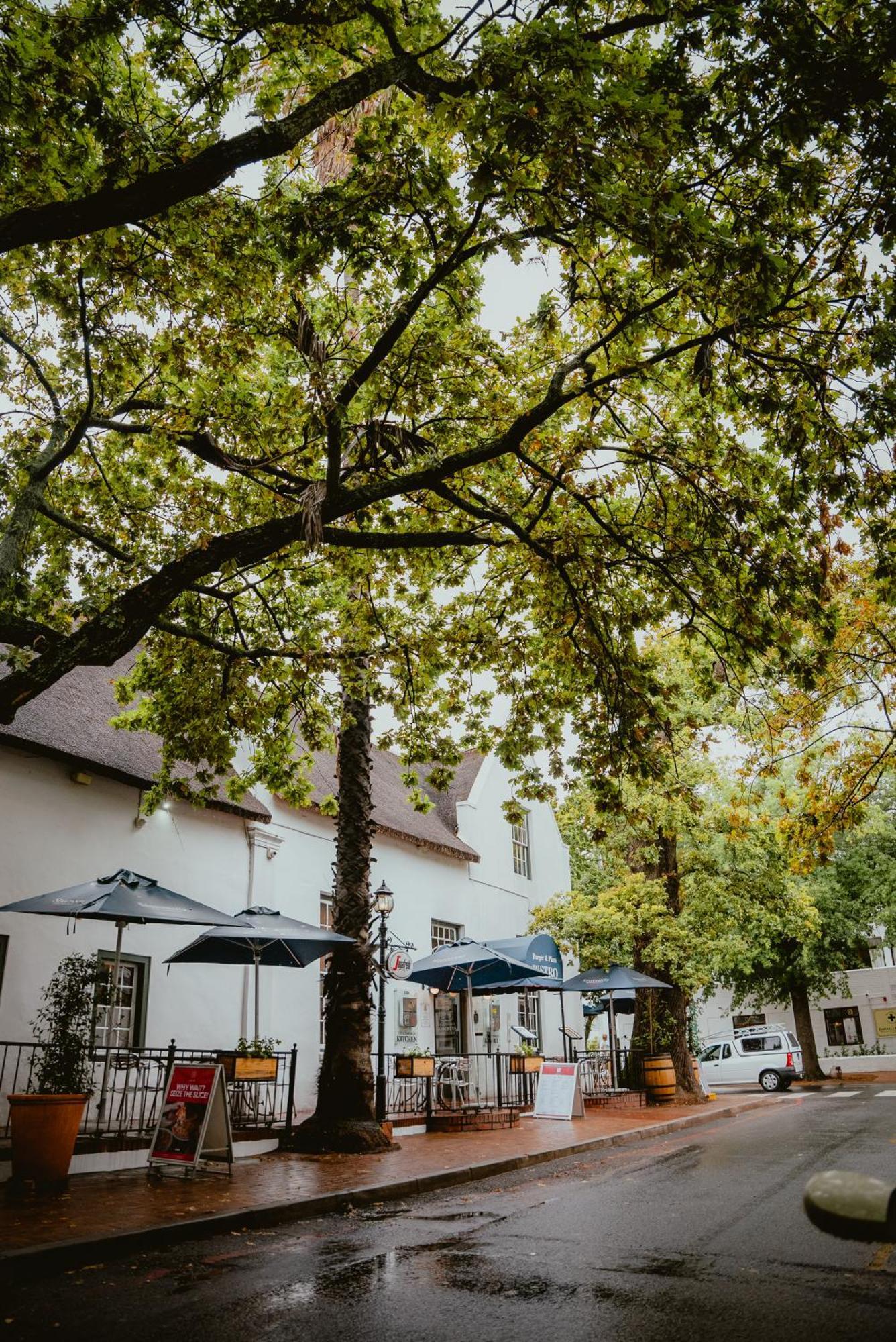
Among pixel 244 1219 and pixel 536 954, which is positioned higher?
pixel 536 954

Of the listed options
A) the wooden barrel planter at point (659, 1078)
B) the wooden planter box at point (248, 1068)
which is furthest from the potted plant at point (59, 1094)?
the wooden barrel planter at point (659, 1078)

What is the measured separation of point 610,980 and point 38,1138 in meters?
14.5

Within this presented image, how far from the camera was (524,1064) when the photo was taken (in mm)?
19484

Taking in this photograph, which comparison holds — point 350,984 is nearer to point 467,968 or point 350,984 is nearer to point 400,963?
point 467,968

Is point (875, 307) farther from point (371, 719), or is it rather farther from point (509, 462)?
point (371, 719)

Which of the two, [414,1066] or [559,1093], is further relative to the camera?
[559,1093]

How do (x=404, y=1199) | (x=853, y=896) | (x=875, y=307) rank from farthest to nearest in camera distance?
(x=853, y=896) → (x=404, y=1199) → (x=875, y=307)

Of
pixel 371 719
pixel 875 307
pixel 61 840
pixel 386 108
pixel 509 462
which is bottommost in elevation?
pixel 61 840

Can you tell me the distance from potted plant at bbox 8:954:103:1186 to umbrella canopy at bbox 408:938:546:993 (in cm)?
814

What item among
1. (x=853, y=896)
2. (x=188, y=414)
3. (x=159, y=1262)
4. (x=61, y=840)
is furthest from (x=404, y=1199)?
(x=853, y=896)

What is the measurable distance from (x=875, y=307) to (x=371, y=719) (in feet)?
30.7

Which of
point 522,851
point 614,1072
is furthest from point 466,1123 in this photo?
A: point 522,851

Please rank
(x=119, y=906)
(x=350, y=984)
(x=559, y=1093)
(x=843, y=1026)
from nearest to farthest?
(x=119, y=906) < (x=350, y=984) < (x=559, y=1093) < (x=843, y=1026)

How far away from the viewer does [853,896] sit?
3519cm
